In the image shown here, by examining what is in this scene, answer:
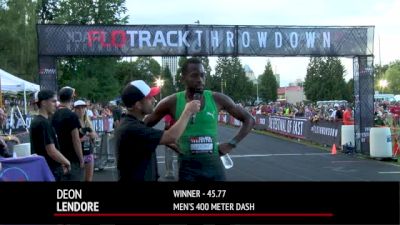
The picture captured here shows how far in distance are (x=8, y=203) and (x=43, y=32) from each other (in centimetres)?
1210

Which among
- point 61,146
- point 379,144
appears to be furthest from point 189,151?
point 379,144

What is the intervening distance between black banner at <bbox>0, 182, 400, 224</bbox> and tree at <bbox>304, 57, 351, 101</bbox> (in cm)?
7866

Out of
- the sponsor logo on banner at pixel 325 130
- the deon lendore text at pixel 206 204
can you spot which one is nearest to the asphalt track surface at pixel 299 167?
the sponsor logo on banner at pixel 325 130

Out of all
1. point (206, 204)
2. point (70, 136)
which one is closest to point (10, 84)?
point (70, 136)

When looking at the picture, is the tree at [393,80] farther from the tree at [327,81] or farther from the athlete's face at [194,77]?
the athlete's face at [194,77]

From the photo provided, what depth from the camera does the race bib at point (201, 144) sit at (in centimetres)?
464

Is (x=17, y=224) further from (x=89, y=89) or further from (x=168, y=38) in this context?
(x=89, y=89)

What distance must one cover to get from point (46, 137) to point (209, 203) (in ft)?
11.2

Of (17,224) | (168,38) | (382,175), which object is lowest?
(382,175)

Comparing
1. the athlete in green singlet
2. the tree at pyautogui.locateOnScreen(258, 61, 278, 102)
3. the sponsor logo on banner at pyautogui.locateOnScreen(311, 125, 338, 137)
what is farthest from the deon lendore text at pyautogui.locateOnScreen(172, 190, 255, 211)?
the tree at pyautogui.locateOnScreen(258, 61, 278, 102)

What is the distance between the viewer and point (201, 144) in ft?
15.2

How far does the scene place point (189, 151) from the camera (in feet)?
15.4

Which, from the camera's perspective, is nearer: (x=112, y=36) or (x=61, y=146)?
(x=61, y=146)

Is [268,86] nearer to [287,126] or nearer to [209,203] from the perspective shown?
[287,126]
